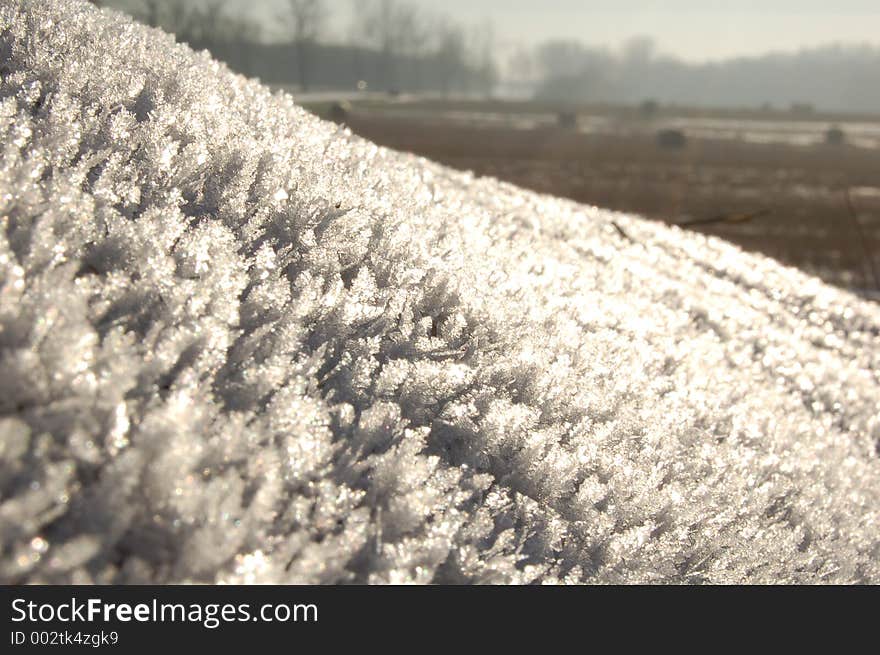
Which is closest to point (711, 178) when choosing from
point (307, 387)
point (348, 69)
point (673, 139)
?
point (673, 139)

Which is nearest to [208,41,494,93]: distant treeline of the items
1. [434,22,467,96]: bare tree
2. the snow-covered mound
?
[434,22,467,96]: bare tree

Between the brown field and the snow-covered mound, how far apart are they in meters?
6.56

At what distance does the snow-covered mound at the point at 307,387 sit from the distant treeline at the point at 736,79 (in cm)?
12241

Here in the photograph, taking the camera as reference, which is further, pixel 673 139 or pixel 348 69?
pixel 348 69

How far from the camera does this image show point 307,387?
101 centimetres

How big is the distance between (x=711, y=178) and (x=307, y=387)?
26.2 metres

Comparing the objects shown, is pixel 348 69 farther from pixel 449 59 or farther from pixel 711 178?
pixel 711 178

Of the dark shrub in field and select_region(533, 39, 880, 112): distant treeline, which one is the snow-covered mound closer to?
the dark shrub in field

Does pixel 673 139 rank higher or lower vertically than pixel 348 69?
lower

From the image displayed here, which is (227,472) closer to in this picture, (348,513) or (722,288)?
(348,513)

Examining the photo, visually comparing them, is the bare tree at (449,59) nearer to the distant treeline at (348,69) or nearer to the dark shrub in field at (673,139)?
the distant treeline at (348,69)

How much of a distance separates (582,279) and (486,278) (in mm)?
657
